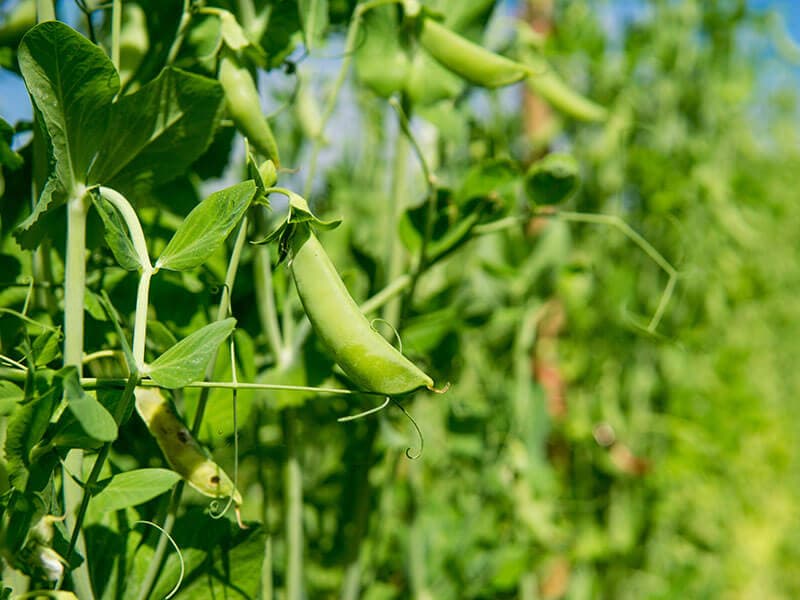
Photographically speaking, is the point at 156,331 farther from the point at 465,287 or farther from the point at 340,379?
the point at 465,287

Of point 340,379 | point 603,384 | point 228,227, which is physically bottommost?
point 603,384

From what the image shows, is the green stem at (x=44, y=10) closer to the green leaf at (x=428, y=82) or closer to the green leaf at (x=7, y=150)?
the green leaf at (x=7, y=150)

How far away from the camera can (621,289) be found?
98 centimetres

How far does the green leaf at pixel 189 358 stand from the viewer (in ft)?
1.04

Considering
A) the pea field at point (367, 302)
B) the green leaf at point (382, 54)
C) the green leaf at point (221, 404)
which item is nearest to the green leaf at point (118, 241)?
the pea field at point (367, 302)

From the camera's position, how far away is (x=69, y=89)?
0.33 metres

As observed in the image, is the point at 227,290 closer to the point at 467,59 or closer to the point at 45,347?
the point at 45,347

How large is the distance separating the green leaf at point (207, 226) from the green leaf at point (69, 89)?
6 centimetres

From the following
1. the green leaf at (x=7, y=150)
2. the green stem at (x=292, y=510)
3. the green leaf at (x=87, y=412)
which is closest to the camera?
the green leaf at (x=87, y=412)

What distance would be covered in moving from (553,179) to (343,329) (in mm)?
251

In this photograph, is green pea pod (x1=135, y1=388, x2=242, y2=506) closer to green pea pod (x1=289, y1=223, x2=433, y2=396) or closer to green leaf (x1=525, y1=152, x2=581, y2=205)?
green pea pod (x1=289, y1=223, x2=433, y2=396)

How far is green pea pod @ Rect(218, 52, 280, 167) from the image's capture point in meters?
0.39

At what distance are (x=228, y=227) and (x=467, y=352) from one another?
0.67 meters

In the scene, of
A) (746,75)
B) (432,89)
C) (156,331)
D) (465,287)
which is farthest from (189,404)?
(746,75)
